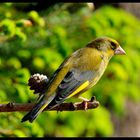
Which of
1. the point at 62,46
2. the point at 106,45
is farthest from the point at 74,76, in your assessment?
the point at 62,46

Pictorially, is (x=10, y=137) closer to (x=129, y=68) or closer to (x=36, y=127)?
(x=36, y=127)

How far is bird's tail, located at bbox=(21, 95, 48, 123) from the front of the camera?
3.97 meters

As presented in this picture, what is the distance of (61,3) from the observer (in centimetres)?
708

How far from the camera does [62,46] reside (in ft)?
22.5

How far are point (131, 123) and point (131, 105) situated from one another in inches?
9.8

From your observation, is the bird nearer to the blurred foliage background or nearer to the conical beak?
the conical beak

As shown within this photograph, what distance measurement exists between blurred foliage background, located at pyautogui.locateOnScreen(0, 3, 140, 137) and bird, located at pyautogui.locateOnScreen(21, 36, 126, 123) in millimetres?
993

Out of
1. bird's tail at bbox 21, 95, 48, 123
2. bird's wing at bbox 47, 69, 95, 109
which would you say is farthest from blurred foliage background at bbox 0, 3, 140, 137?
bird's tail at bbox 21, 95, 48, 123

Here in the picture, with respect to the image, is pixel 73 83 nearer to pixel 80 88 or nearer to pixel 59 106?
pixel 80 88

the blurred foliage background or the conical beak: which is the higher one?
the conical beak

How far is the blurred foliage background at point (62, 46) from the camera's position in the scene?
6.38 metres

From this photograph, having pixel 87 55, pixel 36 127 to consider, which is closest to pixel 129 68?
pixel 36 127

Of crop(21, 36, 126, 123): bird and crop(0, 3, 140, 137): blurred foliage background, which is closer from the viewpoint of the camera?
crop(21, 36, 126, 123): bird

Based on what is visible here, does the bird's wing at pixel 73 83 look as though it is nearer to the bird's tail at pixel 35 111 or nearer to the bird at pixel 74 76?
the bird at pixel 74 76
